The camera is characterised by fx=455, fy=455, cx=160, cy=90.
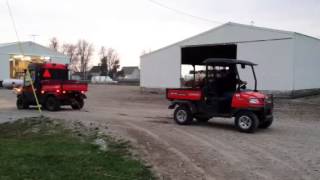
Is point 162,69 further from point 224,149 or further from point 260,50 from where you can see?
point 224,149

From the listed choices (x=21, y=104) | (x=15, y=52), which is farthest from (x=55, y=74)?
(x=15, y=52)

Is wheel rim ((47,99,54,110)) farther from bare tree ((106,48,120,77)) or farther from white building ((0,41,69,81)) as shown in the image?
bare tree ((106,48,120,77))

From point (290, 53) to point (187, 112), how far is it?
15.7 metres

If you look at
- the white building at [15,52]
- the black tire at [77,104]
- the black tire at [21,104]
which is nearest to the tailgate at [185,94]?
the black tire at [77,104]

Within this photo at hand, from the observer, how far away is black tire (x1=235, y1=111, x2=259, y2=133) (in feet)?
44.5

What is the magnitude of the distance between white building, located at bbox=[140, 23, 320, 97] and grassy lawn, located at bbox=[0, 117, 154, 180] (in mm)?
19459

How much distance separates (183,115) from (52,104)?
329 inches

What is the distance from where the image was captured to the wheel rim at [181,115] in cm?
1536

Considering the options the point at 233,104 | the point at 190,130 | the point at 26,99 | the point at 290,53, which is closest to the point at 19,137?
the point at 190,130

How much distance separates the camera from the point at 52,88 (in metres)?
21.4

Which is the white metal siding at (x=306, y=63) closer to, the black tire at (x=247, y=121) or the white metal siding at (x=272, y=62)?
the white metal siding at (x=272, y=62)

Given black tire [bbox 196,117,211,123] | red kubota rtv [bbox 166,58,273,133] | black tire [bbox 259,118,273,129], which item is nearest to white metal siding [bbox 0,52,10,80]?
black tire [bbox 196,117,211,123]

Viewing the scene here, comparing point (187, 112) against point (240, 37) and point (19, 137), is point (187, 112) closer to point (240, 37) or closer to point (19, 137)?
point (19, 137)

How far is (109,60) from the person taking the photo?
421ft
